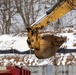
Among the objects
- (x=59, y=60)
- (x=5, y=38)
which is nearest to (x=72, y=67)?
(x=59, y=60)

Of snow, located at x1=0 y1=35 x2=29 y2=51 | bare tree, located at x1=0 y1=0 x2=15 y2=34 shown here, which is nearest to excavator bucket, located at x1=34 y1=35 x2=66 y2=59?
snow, located at x1=0 y1=35 x2=29 y2=51

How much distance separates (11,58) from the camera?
22.1 m

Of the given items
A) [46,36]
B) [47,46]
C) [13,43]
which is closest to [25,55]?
[13,43]

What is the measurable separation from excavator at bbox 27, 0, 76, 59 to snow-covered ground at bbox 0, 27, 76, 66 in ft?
34.2

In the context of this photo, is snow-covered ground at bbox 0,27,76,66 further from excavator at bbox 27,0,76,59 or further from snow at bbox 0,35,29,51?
excavator at bbox 27,0,76,59

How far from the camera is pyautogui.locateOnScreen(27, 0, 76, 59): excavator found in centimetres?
916

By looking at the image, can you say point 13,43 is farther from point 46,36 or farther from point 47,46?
point 47,46

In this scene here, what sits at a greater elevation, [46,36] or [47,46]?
[46,36]

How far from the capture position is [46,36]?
31.3 ft

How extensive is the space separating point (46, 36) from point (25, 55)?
13.1 metres

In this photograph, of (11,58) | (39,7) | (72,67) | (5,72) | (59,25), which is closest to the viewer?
(5,72)

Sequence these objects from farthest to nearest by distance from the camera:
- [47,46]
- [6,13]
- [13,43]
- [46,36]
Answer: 1. [6,13]
2. [13,43]
3. [46,36]
4. [47,46]

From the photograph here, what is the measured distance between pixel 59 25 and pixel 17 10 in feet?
15.5

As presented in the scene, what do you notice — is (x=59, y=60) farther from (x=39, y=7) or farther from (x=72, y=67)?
(x=39, y=7)
